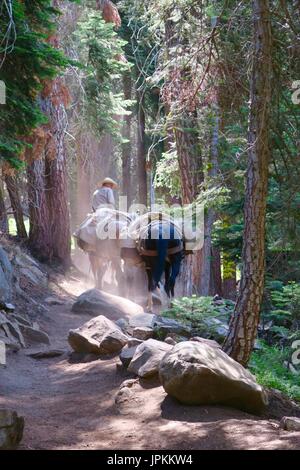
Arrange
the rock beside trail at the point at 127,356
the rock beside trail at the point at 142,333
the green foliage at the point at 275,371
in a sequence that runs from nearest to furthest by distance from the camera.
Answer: the green foliage at the point at 275,371 < the rock beside trail at the point at 127,356 < the rock beside trail at the point at 142,333

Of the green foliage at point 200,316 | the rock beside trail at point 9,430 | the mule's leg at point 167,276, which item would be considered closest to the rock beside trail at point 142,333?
the green foliage at point 200,316

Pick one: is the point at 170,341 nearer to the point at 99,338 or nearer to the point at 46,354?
the point at 99,338

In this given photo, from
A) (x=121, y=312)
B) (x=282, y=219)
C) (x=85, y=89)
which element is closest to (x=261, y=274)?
(x=282, y=219)

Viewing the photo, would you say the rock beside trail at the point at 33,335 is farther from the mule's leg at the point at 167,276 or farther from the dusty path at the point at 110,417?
the mule's leg at the point at 167,276

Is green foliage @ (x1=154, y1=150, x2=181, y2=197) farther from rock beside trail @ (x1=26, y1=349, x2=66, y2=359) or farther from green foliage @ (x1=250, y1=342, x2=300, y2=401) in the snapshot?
rock beside trail @ (x1=26, y1=349, x2=66, y2=359)

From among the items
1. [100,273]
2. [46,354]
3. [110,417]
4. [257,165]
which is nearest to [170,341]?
[110,417]

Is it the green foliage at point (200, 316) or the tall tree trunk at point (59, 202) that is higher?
the tall tree trunk at point (59, 202)

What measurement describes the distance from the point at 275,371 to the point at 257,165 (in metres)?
3.39

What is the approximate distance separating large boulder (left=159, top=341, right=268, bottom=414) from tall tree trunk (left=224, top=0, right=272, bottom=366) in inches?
38.3

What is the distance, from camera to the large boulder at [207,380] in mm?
5707

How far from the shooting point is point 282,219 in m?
7.86

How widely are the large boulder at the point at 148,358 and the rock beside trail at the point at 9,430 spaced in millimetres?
2316

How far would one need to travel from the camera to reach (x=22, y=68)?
8.03 meters

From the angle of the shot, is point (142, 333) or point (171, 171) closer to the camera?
point (142, 333)
